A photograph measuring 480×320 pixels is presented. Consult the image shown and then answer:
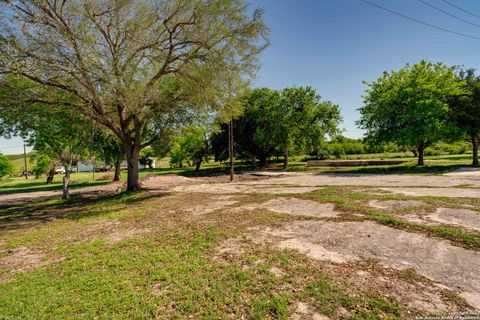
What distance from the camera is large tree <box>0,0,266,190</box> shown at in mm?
8336

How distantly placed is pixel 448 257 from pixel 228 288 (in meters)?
3.96

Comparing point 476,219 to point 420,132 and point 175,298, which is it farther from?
point 420,132

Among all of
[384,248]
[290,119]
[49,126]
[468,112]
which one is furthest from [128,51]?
[468,112]

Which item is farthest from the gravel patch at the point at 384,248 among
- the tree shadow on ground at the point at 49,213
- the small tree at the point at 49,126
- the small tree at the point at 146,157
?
the small tree at the point at 146,157

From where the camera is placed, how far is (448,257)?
13.2 ft

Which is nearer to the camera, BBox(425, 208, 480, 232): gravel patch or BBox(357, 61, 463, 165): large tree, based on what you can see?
BBox(425, 208, 480, 232): gravel patch

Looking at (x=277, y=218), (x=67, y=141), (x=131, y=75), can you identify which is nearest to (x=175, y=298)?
(x=277, y=218)

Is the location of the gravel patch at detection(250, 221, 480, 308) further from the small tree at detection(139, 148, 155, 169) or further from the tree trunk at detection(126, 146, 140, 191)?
the small tree at detection(139, 148, 155, 169)

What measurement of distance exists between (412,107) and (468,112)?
4.17 m

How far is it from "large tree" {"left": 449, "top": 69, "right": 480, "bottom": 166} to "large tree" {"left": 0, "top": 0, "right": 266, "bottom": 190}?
63.8ft

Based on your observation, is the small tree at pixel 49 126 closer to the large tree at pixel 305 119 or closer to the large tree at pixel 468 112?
the large tree at pixel 305 119

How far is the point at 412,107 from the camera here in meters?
20.1

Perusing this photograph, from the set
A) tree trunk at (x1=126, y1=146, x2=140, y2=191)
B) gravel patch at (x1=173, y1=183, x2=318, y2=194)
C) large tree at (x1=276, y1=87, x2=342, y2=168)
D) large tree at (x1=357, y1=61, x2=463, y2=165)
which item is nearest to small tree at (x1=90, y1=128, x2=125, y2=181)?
tree trunk at (x1=126, y1=146, x2=140, y2=191)

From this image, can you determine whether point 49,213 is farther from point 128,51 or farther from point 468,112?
point 468,112
